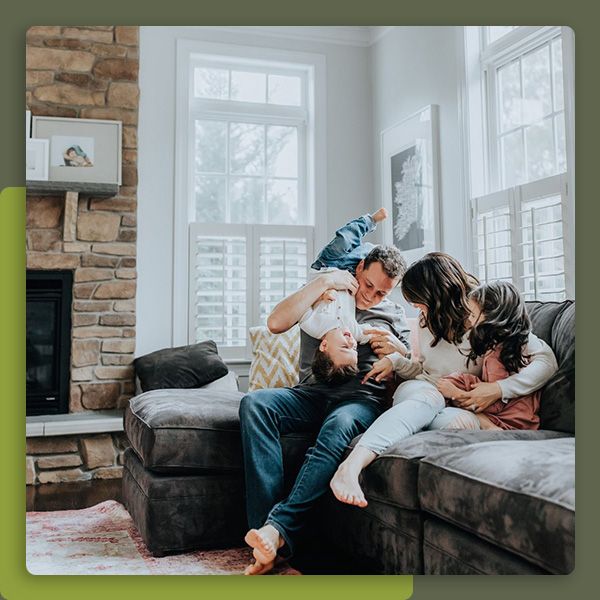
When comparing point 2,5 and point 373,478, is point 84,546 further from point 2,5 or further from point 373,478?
point 2,5

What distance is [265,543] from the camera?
1.63 meters

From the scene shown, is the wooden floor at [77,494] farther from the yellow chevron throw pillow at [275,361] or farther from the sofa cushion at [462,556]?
the sofa cushion at [462,556]

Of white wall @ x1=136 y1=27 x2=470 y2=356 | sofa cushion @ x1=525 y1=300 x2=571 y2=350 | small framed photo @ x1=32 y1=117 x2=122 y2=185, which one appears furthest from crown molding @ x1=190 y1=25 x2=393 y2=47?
small framed photo @ x1=32 y1=117 x2=122 y2=185

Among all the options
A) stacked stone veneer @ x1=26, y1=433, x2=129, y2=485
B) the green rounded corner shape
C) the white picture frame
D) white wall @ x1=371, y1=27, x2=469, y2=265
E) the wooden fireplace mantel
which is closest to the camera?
the green rounded corner shape

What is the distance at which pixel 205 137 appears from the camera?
11.0ft

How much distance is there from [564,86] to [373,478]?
3.40ft

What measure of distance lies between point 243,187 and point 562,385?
197 cm

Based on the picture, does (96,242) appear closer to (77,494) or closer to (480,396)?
(77,494)

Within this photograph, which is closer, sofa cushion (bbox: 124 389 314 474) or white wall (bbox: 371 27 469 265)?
sofa cushion (bbox: 124 389 314 474)

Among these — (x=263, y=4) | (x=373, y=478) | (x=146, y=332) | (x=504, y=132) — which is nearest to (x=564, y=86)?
(x=504, y=132)

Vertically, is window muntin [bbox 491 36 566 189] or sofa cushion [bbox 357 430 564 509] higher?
window muntin [bbox 491 36 566 189]

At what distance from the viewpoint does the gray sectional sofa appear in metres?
1.23

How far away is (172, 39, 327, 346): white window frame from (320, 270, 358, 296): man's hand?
3.14ft

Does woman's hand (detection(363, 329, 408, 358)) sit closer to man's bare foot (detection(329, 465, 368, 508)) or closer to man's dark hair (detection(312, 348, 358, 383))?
man's dark hair (detection(312, 348, 358, 383))
